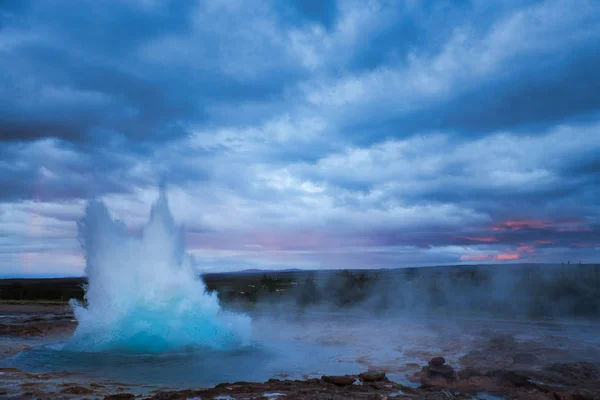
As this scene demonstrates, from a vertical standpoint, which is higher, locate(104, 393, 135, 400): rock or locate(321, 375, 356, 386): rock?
locate(104, 393, 135, 400): rock

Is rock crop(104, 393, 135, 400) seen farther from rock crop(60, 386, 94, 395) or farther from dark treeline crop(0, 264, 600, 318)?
dark treeline crop(0, 264, 600, 318)

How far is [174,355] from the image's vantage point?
11.6 meters

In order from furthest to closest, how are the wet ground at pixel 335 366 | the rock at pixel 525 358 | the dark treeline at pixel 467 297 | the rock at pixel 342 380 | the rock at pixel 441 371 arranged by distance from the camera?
1. the dark treeline at pixel 467 297
2. the rock at pixel 525 358
3. the rock at pixel 441 371
4. the rock at pixel 342 380
5. the wet ground at pixel 335 366

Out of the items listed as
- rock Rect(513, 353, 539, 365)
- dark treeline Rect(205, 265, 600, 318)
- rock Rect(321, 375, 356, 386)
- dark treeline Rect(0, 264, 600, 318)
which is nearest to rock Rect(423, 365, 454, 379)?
rock Rect(321, 375, 356, 386)

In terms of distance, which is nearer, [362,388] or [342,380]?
[362,388]

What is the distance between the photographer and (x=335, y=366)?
411 inches

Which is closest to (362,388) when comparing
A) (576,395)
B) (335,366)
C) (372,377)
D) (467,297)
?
Result: (372,377)

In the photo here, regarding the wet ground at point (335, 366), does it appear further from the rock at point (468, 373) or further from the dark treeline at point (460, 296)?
the dark treeline at point (460, 296)

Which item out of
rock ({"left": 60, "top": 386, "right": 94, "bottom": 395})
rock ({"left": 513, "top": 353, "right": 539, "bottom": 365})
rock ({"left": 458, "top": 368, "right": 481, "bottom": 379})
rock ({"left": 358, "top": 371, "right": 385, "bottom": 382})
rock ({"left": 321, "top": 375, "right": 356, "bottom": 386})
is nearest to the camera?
rock ({"left": 60, "top": 386, "right": 94, "bottom": 395})

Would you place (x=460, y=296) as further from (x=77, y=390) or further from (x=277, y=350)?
(x=77, y=390)

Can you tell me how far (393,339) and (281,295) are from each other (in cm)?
2163

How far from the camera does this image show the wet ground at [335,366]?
24.6 feet

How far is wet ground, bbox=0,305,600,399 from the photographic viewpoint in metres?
7.48

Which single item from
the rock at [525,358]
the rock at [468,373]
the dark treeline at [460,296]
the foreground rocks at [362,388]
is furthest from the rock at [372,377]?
the dark treeline at [460,296]
